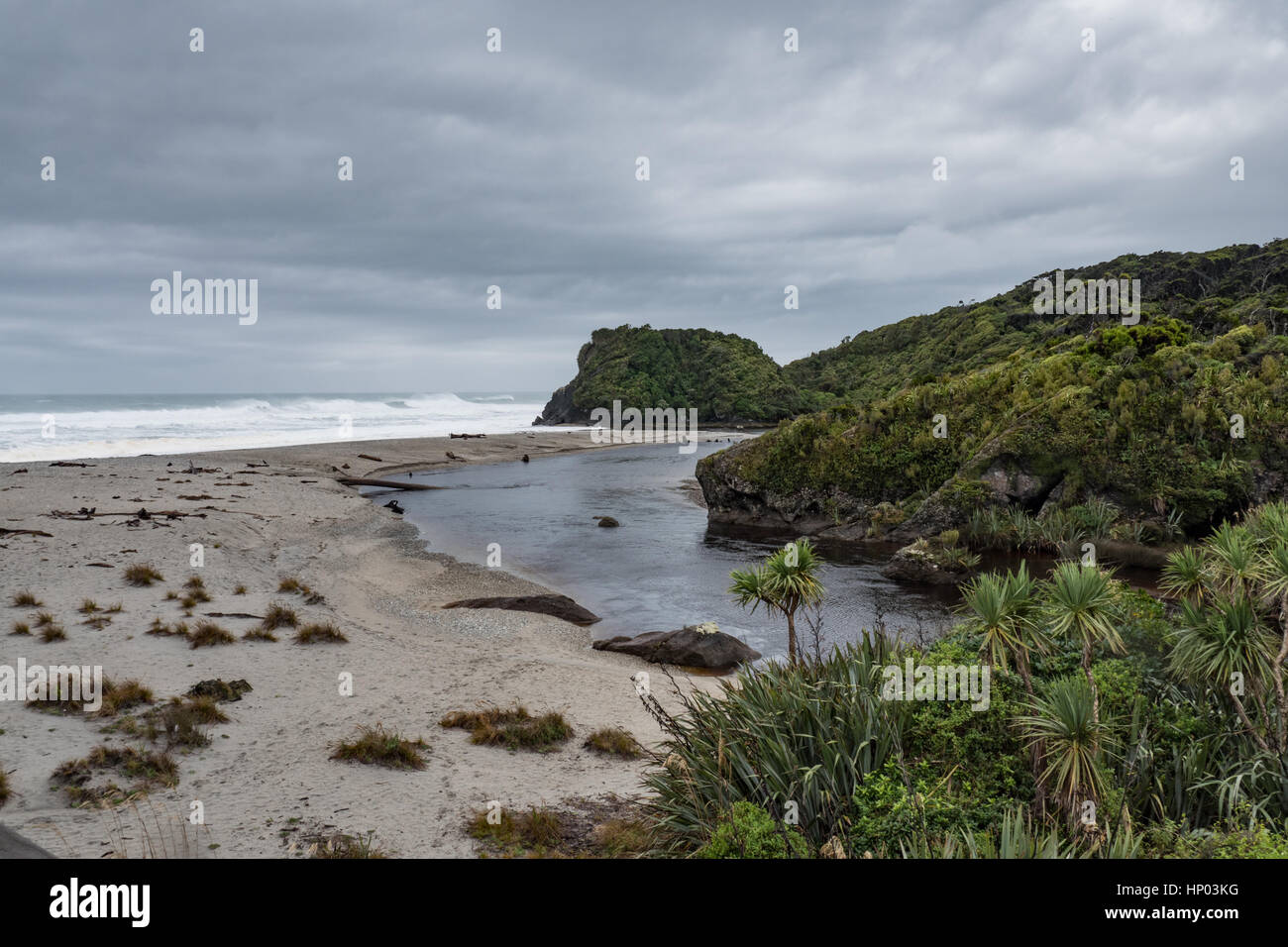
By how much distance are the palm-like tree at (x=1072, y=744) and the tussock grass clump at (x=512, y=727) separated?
24.4 ft

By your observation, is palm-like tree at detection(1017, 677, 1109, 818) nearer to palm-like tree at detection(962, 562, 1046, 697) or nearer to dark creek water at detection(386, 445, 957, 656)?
palm-like tree at detection(962, 562, 1046, 697)

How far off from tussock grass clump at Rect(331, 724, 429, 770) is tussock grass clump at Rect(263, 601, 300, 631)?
24.4 ft

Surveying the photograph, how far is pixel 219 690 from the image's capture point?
39.9 feet

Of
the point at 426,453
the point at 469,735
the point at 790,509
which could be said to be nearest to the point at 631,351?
the point at 426,453

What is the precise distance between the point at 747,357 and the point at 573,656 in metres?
141

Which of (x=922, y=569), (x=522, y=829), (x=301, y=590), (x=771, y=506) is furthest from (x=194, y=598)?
(x=771, y=506)

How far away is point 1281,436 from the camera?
23.1 m

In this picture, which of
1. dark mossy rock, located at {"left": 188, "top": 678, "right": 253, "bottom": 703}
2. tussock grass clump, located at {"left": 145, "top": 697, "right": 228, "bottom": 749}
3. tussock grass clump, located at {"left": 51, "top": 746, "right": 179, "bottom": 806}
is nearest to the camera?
tussock grass clump, located at {"left": 51, "top": 746, "right": 179, "bottom": 806}

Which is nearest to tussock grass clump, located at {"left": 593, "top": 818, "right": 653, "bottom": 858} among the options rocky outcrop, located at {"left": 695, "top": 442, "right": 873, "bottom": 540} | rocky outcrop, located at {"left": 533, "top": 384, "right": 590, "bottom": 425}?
rocky outcrop, located at {"left": 695, "top": 442, "right": 873, "bottom": 540}

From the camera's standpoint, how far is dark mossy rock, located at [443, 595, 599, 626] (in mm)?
20484

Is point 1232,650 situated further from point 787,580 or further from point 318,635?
point 318,635

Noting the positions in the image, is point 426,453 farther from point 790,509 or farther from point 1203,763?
point 1203,763

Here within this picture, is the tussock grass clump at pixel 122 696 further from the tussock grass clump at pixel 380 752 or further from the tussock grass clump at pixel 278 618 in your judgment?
the tussock grass clump at pixel 278 618

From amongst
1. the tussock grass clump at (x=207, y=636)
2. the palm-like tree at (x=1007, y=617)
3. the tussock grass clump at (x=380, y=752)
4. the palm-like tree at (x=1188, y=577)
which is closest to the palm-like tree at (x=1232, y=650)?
the palm-like tree at (x=1188, y=577)
